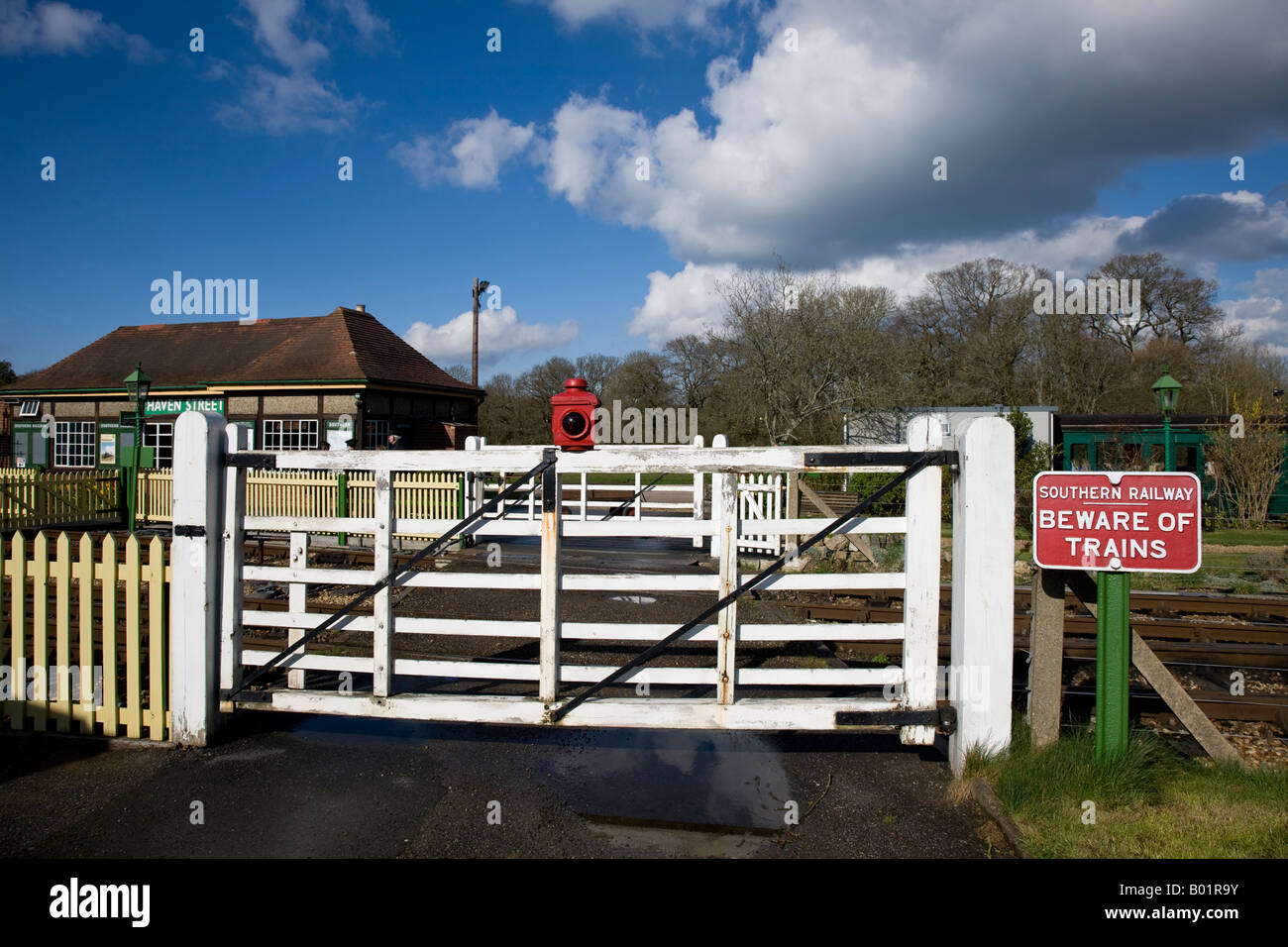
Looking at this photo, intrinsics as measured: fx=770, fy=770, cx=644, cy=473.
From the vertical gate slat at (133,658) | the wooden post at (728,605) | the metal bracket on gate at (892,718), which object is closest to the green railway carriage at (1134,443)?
the metal bracket on gate at (892,718)

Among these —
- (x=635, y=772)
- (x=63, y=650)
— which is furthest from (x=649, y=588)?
(x=63, y=650)

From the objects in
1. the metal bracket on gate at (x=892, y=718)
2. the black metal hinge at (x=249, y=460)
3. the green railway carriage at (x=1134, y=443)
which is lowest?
the metal bracket on gate at (x=892, y=718)

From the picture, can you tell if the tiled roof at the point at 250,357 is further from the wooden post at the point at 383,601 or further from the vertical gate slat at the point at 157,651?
the wooden post at the point at 383,601

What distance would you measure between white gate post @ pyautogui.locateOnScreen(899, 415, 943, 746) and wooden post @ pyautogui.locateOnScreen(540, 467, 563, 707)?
6.68 ft

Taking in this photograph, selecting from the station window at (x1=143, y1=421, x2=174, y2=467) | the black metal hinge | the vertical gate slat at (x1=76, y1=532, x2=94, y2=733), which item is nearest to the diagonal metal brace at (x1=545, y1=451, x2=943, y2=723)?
the black metal hinge

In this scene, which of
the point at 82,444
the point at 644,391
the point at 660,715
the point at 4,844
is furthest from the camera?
the point at 644,391

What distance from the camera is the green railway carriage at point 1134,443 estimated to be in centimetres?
2147

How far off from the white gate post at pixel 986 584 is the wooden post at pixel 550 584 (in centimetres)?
233

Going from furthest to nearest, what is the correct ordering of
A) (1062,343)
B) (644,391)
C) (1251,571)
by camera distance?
(644,391)
(1062,343)
(1251,571)

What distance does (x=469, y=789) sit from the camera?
14.1ft
